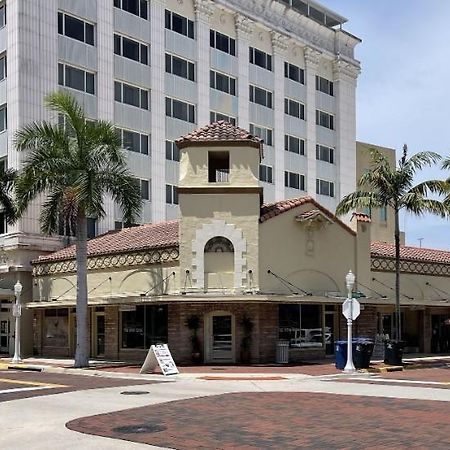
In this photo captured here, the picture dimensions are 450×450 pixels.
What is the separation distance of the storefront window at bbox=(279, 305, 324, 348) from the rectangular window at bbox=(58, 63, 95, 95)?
60.7ft

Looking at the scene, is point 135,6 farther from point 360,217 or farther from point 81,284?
point 81,284

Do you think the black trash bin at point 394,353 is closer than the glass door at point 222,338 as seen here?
Yes

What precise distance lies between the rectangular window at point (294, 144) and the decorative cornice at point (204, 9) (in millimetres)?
10149

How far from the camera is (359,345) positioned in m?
26.9

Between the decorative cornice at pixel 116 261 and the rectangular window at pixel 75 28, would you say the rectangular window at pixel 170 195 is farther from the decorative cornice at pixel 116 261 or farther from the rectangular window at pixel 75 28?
the decorative cornice at pixel 116 261

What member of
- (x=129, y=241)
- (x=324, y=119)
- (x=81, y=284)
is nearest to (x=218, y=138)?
(x=129, y=241)

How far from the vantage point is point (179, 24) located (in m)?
48.4

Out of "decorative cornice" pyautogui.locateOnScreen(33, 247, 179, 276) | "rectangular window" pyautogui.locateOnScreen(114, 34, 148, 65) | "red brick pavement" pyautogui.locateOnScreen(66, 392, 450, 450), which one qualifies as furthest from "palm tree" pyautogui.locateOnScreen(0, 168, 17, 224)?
"red brick pavement" pyautogui.locateOnScreen(66, 392, 450, 450)

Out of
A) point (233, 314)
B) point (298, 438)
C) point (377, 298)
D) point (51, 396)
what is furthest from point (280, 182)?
point (298, 438)

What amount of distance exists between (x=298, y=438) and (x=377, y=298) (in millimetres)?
21255

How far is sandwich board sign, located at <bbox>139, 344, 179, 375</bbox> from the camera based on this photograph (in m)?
24.6

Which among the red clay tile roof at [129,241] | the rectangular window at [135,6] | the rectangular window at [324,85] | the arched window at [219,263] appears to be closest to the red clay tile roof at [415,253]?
the arched window at [219,263]

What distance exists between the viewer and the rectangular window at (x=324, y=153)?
57.7m

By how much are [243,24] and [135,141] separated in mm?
13226
